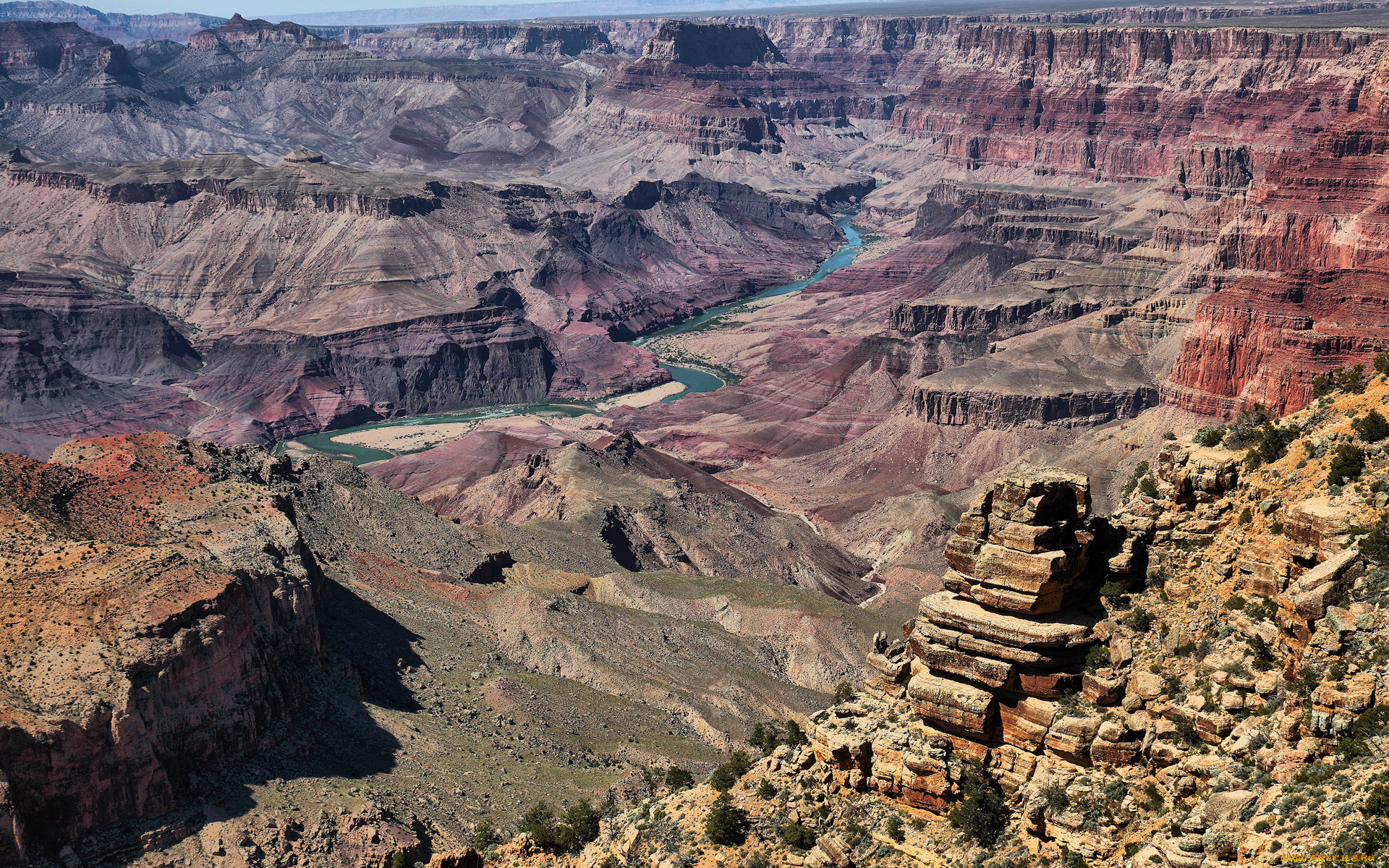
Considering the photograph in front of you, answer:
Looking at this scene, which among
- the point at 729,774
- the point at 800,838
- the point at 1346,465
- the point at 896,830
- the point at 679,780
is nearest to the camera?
the point at 1346,465

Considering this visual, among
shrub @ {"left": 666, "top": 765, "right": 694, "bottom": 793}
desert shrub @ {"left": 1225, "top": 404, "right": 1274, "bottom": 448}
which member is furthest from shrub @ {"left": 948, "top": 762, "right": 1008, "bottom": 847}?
shrub @ {"left": 666, "top": 765, "right": 694, "bottom": 793}

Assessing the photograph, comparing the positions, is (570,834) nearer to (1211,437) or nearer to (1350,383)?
(1211,437)

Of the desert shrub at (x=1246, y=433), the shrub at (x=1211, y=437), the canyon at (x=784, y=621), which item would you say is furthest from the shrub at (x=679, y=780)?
the desert shrub at (x=1246, y=433)

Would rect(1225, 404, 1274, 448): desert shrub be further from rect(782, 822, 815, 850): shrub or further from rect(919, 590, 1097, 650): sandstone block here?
rect(782, 822, 815, 850): shrub

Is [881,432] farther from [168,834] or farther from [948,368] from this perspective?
[168,834]

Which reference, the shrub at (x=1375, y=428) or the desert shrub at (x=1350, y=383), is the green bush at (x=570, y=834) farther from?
the desert shrub at (x=1350, y=383)

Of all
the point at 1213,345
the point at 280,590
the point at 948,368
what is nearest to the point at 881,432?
the point at 948,368

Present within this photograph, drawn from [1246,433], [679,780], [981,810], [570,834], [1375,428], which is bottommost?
[570,834]

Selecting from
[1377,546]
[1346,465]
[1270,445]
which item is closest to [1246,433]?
[1270,445]
